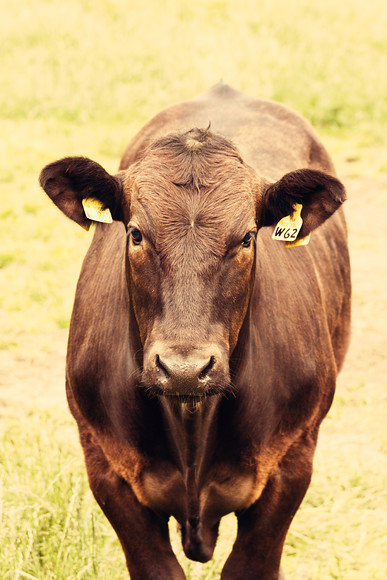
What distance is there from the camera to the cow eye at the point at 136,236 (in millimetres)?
3146

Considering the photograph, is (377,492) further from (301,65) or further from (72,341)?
(301,65)

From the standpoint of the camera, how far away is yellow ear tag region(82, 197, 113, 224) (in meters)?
3.40

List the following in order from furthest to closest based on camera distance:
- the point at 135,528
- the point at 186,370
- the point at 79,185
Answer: the point at 135,528 → the point at 79,185 → the point at 186,370

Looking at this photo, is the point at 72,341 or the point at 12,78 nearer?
the point at 72,341

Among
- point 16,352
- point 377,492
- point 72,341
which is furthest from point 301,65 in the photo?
point 72,341

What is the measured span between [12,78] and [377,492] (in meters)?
9.40

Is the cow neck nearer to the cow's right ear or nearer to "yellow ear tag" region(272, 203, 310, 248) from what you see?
"yellow ear tag" region(272, 203, 310, 248)

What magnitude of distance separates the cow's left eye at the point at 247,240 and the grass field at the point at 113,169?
4.92 ft

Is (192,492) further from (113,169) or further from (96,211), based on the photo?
(113,169)

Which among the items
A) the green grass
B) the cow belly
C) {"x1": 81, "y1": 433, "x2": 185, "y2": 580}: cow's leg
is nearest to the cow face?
the cow belly

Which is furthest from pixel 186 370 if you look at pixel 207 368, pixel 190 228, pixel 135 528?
pixel 135 528

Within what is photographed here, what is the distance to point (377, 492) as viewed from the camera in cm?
507

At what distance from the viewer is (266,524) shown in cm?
372

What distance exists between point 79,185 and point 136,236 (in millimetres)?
353
